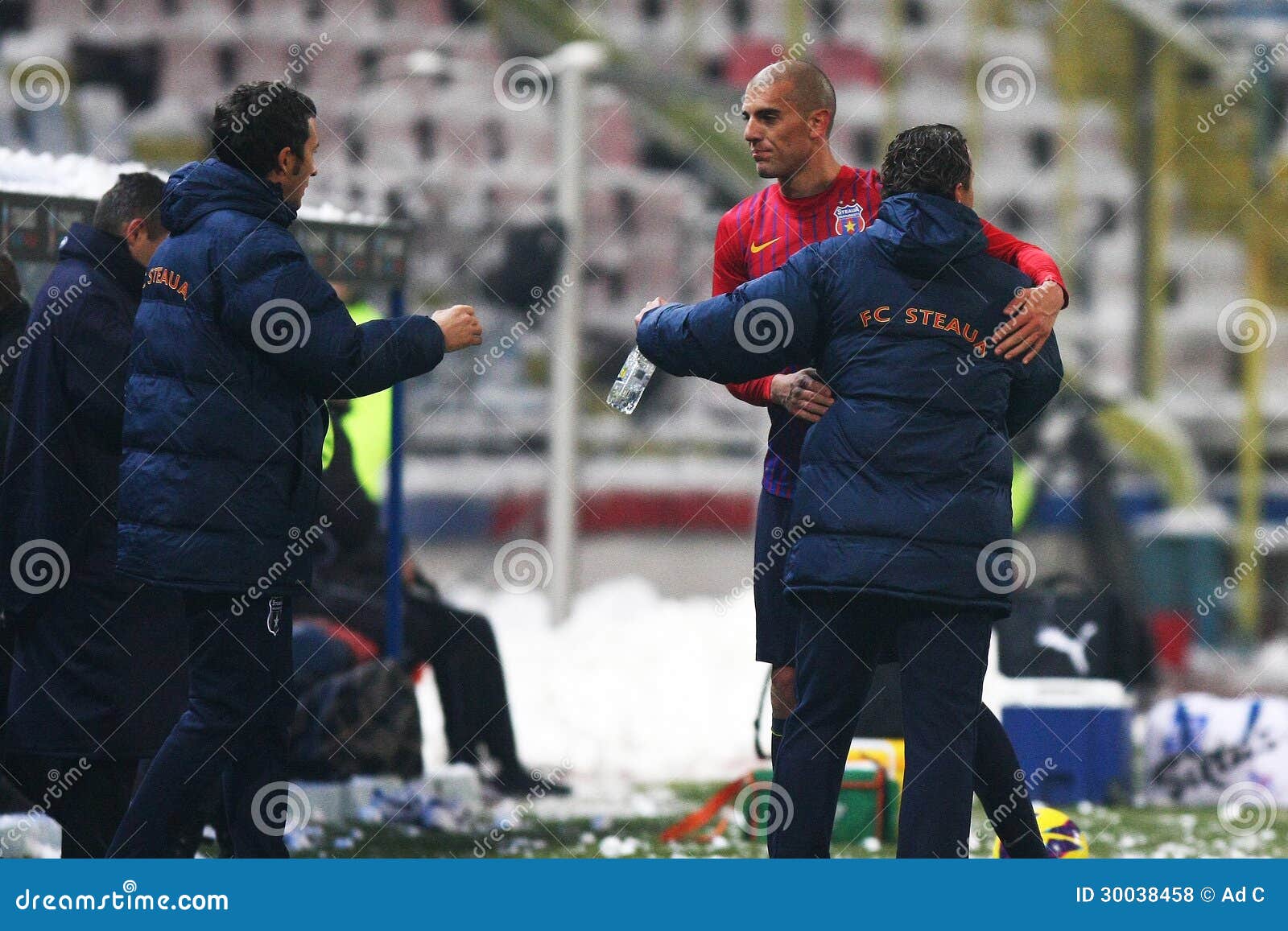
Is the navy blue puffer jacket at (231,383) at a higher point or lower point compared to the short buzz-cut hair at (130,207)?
lower

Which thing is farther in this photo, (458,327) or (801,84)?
(801,84)

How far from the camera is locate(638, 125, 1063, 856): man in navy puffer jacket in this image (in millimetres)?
3326

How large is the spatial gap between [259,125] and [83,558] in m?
1.05

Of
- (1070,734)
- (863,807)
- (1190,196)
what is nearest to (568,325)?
(1070,734)

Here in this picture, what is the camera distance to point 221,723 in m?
3.45

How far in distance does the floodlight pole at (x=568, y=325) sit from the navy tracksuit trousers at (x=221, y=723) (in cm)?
653

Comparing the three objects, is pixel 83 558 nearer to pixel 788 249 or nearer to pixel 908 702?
pixel 788 249

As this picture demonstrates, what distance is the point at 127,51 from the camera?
18.8 meters

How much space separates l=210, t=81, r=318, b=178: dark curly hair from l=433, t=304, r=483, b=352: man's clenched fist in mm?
401

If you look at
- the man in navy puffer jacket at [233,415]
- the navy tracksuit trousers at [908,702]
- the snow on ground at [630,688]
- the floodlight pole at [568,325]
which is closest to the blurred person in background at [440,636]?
the snow on ground at [630,688]

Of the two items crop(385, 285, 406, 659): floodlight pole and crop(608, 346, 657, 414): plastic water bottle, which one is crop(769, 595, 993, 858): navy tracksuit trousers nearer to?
crop(608, 346, 657, 414): plastic water bottle

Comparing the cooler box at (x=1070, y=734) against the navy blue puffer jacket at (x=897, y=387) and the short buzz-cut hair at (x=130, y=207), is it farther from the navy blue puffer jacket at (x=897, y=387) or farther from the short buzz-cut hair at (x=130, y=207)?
the short buzz-cut hair at (x=130, y=207)

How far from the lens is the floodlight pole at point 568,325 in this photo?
10281 millimetres

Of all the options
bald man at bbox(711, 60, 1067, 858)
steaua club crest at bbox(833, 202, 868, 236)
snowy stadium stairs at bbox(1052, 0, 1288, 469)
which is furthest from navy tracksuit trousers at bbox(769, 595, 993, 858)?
snowy stadium stairs at bbox(1052, 0, 1288, 469)
